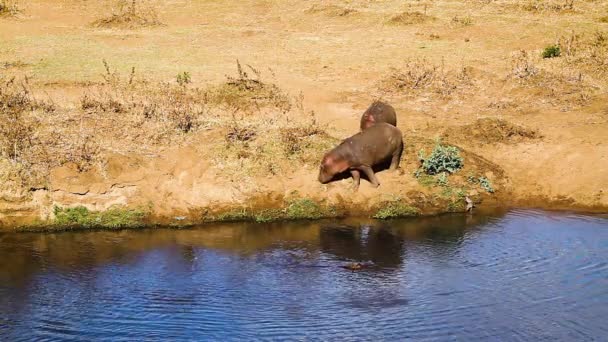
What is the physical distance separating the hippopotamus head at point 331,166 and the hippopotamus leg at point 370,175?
11.4 inches

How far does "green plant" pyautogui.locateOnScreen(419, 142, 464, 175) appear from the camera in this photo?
13211 mm

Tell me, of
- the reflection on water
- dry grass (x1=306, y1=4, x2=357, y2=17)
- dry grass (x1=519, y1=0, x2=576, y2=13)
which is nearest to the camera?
the reflection on water

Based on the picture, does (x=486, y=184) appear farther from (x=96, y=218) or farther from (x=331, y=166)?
(x=96, y=218)

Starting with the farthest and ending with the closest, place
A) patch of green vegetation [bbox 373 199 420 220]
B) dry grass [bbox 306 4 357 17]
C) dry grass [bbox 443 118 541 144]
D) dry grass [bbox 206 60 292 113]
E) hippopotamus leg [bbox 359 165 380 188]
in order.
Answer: dry grass [bbox 306 4 357 17], dry grass [bbox 206 60 292 113], dry grass [bbox 443 118 541 144], hippopotamus leg [bbox 359 165 380 188], patch of green vegetation [bbox 373 199 420 220]

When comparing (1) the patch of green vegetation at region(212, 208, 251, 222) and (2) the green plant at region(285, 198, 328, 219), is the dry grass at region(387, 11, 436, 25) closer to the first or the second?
(2) the green plant at region(285, 198, 328, 219)

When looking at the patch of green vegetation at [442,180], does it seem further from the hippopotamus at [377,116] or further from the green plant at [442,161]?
the hippopotamus at [377,116]

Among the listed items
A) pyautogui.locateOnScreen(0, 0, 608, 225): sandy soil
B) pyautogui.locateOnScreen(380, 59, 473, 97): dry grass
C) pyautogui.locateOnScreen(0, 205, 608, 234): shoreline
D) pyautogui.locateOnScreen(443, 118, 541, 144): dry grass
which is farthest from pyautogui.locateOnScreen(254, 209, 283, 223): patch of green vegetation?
pyautogui.locateOnScreen(380, 59, 473, 97): dry grass

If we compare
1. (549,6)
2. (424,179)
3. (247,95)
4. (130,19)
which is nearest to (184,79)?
(247,95)

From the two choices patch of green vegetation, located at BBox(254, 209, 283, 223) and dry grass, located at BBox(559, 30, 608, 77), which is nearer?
patch of green vegetation, located at BBox(254, 209, 283, 223)

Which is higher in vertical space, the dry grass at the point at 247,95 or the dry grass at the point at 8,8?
the dry grass at the point at 8,8

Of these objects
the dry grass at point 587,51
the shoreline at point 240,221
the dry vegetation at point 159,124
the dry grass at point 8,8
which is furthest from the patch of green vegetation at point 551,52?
the dry grass at point 8,8

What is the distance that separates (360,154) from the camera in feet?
42.1

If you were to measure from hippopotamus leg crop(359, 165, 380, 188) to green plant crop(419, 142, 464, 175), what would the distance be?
36.4 inches

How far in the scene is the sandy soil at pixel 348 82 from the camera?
1279 centimetres
